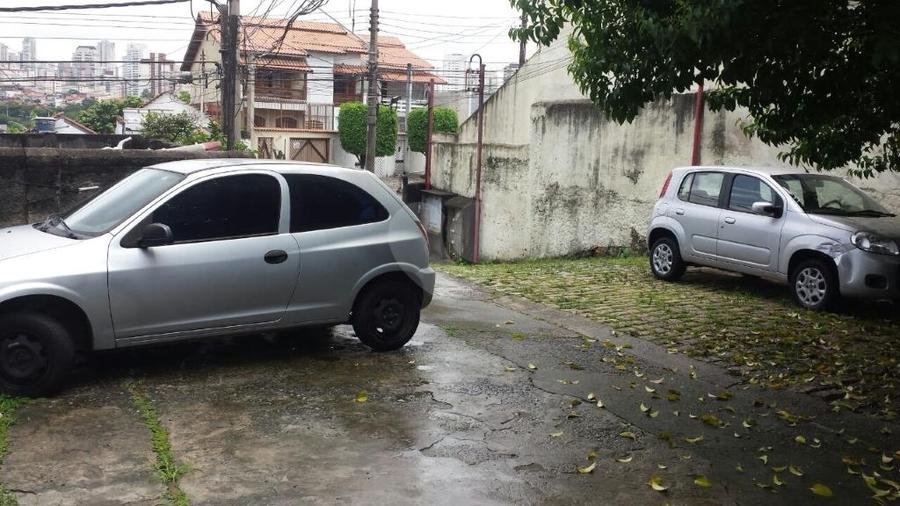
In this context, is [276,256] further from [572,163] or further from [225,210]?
[572,163]

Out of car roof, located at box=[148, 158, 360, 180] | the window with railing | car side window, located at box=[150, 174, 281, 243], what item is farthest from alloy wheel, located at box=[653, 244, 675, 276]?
the window with railing

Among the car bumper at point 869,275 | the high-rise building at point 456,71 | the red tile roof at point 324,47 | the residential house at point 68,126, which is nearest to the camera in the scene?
the car bumper at point 869,275

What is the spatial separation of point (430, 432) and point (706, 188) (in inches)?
291

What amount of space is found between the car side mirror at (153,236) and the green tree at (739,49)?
323 cm

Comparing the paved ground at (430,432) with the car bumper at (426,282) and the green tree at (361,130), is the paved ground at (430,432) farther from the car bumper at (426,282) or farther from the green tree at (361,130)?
the green tree at (361,130)

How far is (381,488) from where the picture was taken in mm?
4676

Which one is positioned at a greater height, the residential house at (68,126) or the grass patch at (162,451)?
the residential house at (68,126)

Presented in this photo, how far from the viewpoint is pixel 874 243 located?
952 cm

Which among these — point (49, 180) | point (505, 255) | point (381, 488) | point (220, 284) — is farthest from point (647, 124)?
point (381, 488)

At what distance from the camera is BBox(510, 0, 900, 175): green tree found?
5.81 m

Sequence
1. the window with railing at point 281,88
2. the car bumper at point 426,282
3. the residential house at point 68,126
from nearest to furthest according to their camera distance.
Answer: the car bumper at point 426,282
the residential house at point 68,126
the window with railing at point 281,88

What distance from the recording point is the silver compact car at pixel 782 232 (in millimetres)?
9531

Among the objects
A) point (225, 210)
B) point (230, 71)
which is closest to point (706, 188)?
point (225, 210)

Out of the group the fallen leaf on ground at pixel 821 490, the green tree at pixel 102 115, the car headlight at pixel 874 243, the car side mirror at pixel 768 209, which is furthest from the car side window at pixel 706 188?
the green tree at pixel 102 115
